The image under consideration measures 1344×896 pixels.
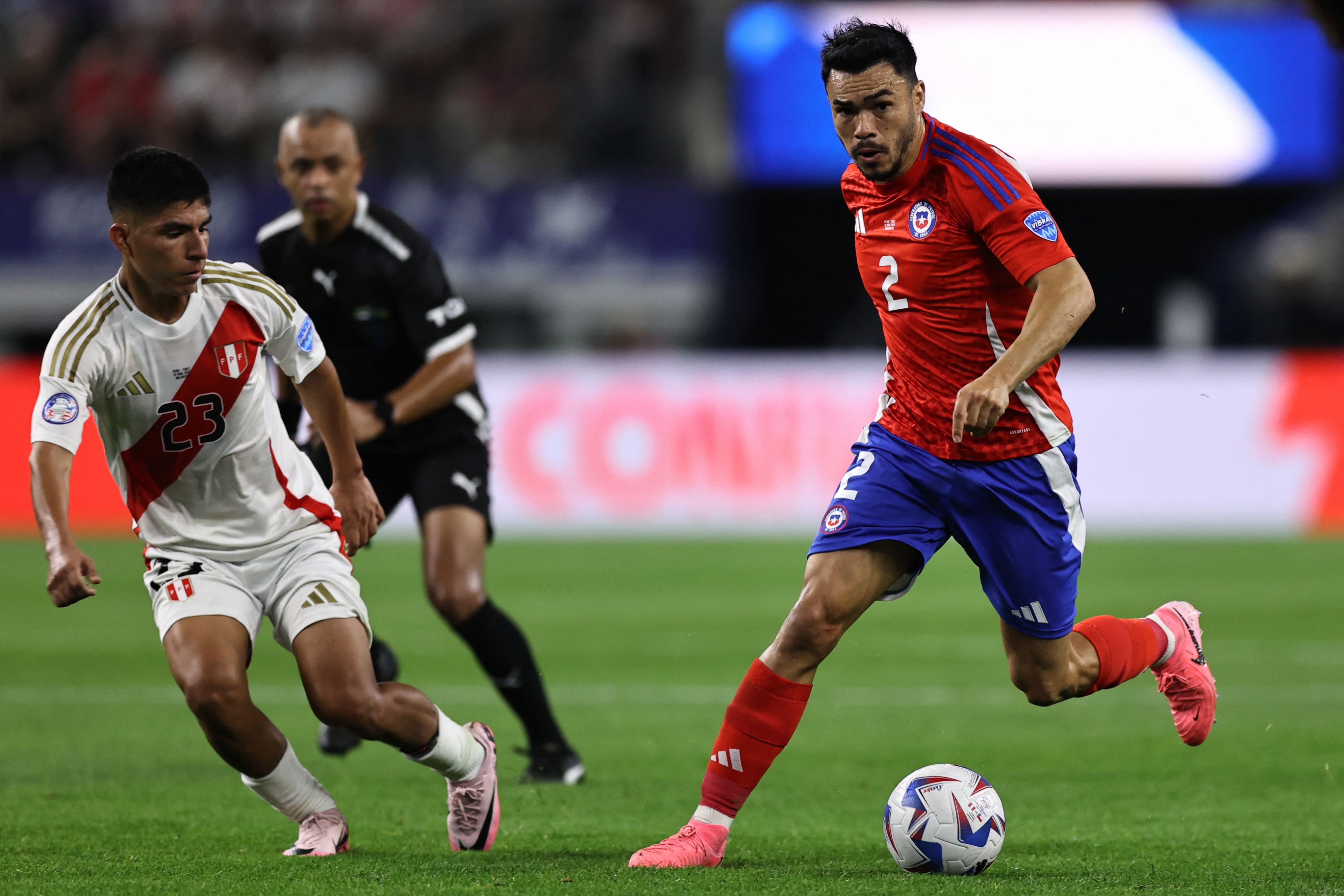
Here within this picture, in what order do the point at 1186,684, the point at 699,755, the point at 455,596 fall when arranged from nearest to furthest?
the point at 1186,684 → the point at 455,596 → the point at 699,755

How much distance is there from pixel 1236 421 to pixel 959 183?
1157 cm

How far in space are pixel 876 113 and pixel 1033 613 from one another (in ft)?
4.98

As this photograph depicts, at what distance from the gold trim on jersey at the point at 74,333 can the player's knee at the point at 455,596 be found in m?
1.86

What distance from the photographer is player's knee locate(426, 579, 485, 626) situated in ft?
20.0

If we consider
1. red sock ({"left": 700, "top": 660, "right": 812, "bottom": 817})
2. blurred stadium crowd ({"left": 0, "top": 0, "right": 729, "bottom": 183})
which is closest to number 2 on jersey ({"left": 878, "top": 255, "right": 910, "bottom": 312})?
red sock ({"left": 700, "top": 660, "right": 812, "bottom": 817})

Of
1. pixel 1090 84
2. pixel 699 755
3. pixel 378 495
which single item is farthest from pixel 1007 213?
pixel 1090 84

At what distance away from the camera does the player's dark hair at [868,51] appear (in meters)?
4.67

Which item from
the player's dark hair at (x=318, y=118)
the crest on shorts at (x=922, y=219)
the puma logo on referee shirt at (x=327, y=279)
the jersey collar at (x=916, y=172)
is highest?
the player's dark hair at (x=318, y=118)

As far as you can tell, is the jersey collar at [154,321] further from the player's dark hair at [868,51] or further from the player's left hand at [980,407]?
the player's left hand at [980,407]

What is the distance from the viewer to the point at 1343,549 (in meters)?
14.5

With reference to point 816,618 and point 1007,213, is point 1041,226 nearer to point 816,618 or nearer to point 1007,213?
point 1007,213

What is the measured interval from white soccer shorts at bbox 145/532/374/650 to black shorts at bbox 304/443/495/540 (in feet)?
4.60

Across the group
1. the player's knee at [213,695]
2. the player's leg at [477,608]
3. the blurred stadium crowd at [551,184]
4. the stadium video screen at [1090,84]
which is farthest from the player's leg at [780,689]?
the stadium video screen at [1090,84]

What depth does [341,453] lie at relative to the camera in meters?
5.02
